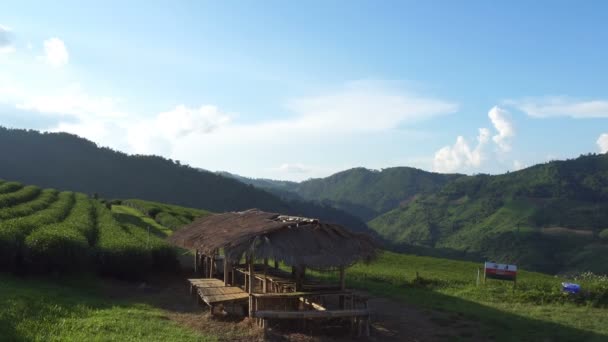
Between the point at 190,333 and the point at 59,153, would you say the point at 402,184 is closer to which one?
the point at 59,153

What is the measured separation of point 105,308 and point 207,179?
314 feet

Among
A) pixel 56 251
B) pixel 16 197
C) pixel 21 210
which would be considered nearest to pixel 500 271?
pixel 56 251

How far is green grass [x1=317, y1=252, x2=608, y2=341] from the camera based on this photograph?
12.6 meters

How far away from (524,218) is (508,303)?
3281 inches

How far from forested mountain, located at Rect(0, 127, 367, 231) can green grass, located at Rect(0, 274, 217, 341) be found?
260 feet

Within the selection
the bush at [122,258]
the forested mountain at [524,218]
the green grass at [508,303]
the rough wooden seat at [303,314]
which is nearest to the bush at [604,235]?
the forested mountain at [524,218]

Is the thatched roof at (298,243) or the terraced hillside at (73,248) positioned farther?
the terraced hillside at (73,248)

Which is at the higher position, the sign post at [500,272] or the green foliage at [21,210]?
the green foliage at [21,210]

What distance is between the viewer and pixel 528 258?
230 feet

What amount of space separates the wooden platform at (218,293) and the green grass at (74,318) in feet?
3.66

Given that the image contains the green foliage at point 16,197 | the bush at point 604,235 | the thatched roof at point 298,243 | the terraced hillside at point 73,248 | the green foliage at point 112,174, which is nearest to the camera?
the thatched roof at point 298,243

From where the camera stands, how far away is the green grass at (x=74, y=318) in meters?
9.58

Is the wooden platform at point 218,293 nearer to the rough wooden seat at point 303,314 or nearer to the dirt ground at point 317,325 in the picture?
the dirt ground at point 317,325

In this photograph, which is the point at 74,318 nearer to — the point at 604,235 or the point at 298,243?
the point at 298,243
